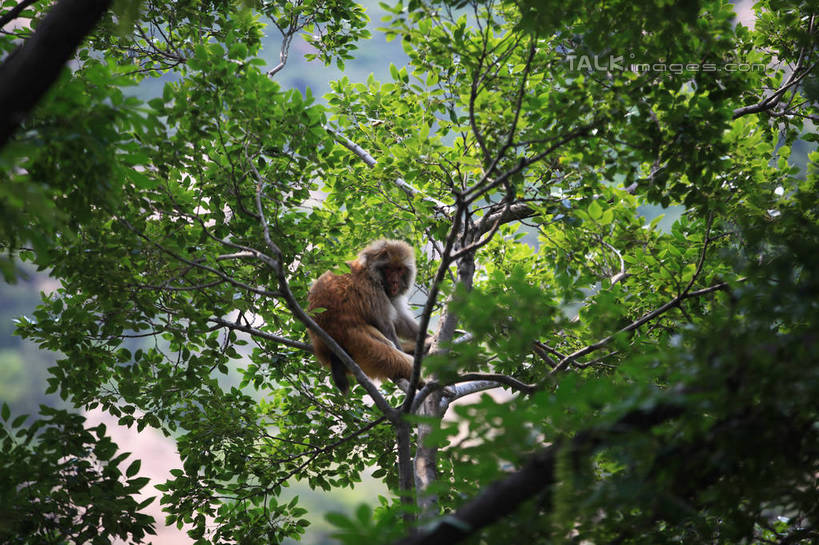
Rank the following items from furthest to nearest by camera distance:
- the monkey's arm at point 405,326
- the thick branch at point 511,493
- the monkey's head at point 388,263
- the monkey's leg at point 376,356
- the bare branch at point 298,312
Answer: the monkey's arm at point 405,326 < the monkey's head at point 388,263 < the monkey's leg at point 376,356 < the bare branch at point 298,312 < the thick branch at point 511,493

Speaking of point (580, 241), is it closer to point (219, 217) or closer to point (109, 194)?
point (219, 217)

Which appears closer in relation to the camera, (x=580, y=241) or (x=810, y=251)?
(x=810, y=251)

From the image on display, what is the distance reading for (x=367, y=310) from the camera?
6676 millimetres

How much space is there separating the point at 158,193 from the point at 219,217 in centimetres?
49

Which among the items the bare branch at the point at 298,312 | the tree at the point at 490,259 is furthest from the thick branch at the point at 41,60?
the bare branch at the point at 298,312

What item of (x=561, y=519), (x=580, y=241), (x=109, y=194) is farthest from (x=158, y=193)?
(x=561, y=519)

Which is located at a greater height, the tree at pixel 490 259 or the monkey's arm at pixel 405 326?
the monkey's arm at pixel 405 326

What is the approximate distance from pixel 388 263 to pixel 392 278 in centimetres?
19

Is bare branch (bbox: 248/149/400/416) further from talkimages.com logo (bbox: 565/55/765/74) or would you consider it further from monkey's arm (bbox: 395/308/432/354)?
monkey's arm (bbox: 395/308/432/354)

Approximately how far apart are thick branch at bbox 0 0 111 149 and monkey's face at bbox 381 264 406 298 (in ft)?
17.6

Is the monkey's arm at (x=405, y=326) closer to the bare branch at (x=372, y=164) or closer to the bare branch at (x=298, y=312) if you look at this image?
the bare branch at (x=372, y=164)

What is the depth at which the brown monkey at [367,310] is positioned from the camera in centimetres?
627

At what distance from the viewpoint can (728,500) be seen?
1.92 metres

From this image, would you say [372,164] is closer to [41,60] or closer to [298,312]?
[298,312]
